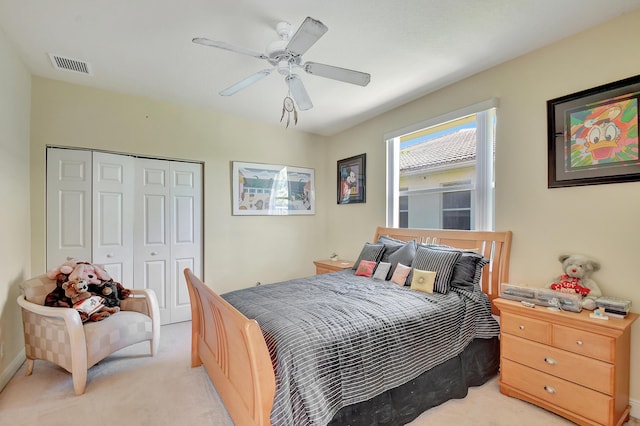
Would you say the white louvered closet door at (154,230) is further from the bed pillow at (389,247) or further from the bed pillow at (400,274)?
the bed pillow at (400,274)

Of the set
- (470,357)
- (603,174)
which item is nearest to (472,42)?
(603,174)

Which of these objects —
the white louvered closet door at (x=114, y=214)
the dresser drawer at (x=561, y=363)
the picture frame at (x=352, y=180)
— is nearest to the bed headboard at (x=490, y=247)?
the dresser drawer at (x=561, y=363)

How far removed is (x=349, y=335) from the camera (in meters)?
1.68

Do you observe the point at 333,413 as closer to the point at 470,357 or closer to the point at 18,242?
the point at 470,357

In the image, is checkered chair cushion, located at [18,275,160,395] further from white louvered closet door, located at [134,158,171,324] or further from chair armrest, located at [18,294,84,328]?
white louvered closet door, located at [134,158,171,324]

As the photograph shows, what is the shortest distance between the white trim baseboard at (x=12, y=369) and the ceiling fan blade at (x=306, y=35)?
3226 mm

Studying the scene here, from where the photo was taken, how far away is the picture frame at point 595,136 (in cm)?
196

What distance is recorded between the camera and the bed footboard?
1.37 metres

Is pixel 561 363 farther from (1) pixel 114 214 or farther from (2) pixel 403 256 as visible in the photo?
(1) pixel 114 214

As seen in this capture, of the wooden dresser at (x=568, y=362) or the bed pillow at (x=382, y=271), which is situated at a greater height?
the bed pillow at (x=382, y=271)

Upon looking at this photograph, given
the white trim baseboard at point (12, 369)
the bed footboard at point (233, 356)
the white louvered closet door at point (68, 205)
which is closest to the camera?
the bed footboard at point (233, 356)

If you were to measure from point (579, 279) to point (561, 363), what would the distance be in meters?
0.62

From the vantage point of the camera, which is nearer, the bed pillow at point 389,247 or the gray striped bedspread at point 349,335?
the gray striped bedspread at point 349,335

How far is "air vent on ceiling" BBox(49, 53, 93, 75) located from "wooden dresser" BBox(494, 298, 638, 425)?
412cm
